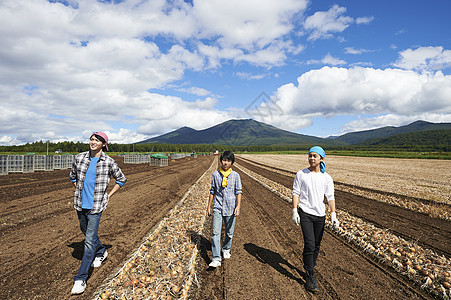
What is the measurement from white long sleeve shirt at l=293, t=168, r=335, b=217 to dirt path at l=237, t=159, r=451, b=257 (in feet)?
16.5

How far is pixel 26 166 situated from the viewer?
27734mm

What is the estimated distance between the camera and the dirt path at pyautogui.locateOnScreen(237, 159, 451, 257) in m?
7.31

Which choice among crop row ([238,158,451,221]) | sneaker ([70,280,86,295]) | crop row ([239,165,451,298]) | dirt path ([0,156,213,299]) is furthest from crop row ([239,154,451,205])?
sneaker ([70,280,86,295])

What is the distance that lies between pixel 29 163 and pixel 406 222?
122 feet

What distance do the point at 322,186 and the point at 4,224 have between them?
11014 mm

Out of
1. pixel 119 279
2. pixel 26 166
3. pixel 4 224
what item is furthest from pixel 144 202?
pixel 26 166

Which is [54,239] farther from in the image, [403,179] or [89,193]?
[403,179]

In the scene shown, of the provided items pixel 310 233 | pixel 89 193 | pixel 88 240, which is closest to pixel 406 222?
pixel 310 233

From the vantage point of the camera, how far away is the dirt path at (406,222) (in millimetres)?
7309

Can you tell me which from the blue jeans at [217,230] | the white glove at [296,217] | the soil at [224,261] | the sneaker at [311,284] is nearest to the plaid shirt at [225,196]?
the blue jeans at [217,230]

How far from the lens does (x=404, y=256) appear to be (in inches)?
234

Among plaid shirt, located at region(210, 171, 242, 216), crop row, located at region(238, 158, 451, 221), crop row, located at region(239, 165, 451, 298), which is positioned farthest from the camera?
crop row, located at region(238, 158, 451, 221)

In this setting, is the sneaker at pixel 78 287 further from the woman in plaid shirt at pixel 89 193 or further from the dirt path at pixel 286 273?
A: the dirt path at pixel 286 273

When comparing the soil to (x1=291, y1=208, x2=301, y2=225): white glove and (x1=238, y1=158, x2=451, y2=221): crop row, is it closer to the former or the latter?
(x1=238, y1=158, x2=451, y2=221): crop row
